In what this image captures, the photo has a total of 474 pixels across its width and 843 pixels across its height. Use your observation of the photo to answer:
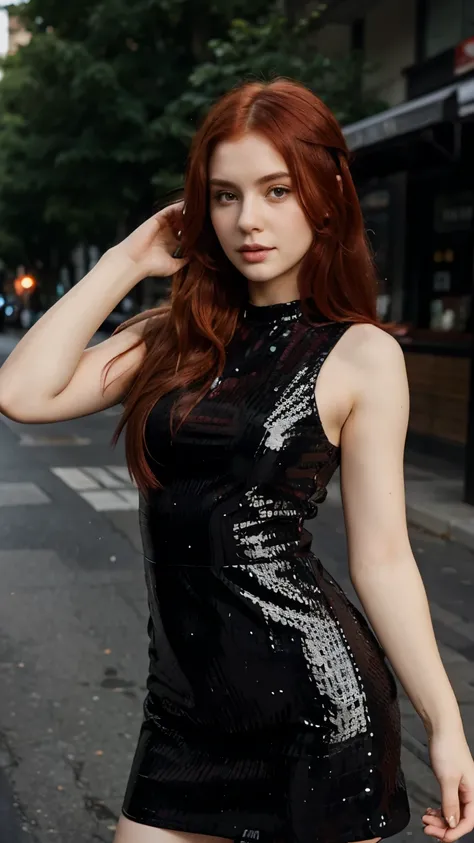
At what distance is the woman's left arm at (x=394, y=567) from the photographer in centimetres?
152

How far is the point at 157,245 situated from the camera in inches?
70.5

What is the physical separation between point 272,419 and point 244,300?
0.30 metres

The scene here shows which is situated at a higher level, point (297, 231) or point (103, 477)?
point (297, 231)

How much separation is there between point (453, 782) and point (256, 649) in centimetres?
36

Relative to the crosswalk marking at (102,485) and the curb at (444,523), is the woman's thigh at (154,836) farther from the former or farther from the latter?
the crosswalk marking at (102,485)

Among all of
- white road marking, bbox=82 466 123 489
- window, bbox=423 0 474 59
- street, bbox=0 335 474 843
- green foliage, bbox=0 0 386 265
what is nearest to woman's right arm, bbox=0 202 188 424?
street, bbox=0 335 474 843

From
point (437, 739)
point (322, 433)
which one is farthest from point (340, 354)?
point (437, 739)

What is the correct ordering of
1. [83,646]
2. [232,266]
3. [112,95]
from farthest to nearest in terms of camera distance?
[112,95], [83,646], [232,266]

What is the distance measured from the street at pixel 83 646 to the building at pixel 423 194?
11.3 ft

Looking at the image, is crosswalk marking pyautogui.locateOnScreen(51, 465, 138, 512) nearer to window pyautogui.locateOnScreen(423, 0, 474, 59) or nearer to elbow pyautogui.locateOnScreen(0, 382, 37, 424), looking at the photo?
elbow pyautogui.locateOnScreen(0, 382, 37, 424)

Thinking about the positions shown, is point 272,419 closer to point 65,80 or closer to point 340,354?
point 340,354

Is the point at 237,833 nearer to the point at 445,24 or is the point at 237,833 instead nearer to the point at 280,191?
the point at 280,191

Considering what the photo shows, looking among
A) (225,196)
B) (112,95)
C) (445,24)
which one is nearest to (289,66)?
(445,24)

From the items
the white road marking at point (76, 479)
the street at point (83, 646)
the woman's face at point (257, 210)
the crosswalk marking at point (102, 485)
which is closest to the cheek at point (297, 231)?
the woman's face at point (257, 210)
